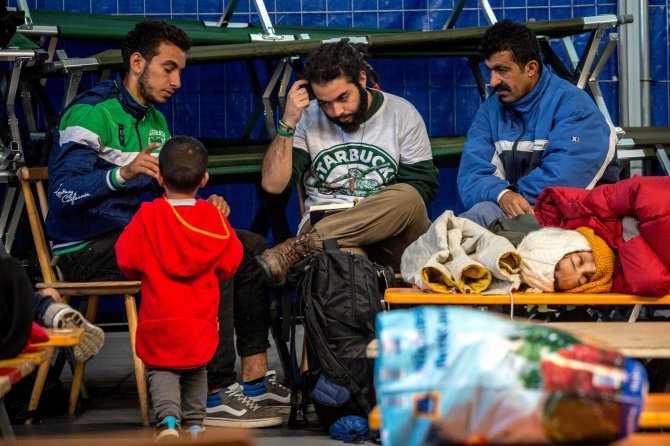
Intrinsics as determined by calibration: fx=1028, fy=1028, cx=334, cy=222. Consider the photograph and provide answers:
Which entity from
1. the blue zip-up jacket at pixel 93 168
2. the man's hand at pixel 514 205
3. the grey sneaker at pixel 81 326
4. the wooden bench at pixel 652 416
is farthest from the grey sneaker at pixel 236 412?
the wooden bench at pixel 652 416

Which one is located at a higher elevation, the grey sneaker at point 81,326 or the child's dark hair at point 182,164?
the child's dark hair at point 182,164

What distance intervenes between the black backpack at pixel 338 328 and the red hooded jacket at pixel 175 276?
334 millimetres

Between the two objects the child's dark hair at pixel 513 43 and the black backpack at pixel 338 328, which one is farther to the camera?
the child's dark hair at pixel 513 43

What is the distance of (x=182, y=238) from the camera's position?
3.18m

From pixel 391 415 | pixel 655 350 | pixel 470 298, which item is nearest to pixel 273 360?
pixel 470 298

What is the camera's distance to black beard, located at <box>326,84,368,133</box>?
3.98 meters

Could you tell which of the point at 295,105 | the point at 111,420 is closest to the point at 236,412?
the point at 111,420

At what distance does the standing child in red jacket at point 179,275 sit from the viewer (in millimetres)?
3158

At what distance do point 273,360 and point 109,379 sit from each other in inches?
29.2

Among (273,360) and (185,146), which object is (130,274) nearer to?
(185,146)

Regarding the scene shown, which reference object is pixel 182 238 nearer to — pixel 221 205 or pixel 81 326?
pixel 221 205

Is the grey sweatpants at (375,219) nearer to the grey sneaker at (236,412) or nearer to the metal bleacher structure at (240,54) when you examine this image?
the grey sneaker at (236,412)

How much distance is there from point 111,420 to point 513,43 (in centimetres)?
209

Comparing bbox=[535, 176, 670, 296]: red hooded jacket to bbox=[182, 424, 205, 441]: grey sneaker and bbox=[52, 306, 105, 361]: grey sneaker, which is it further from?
bbox=[52, 306, 105, 361]: grey sneaker
